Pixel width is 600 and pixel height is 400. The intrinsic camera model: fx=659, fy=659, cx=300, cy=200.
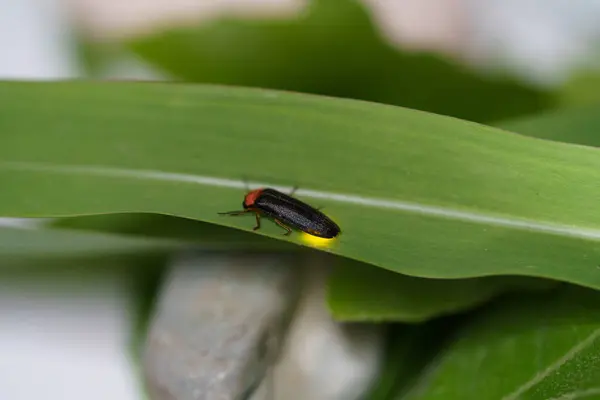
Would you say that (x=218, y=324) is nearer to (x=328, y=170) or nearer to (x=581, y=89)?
(x=328, y=170)

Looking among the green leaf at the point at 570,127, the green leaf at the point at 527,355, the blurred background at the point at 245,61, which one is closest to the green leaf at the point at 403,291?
the green leaf at the point at 527,355

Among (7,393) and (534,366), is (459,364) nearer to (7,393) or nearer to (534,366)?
(534,366)

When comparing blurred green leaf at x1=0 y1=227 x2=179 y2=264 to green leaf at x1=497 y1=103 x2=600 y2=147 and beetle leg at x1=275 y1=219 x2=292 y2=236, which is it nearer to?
beetle leg at x1=275 y1=219 x2=292 y2=236

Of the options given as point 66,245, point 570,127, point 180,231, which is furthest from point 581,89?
point 66,245

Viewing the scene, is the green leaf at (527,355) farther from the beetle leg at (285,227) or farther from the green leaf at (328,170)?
the beetle leg at (285,227)

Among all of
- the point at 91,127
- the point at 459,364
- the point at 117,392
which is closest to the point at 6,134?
the point at 91,127

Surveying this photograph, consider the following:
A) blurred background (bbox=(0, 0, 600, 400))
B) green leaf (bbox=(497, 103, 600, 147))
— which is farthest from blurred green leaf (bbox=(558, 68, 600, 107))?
green leaf (bbox=(497, 103, 600, 147))
